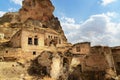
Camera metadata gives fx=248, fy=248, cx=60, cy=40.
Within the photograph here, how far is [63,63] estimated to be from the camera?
41.9m

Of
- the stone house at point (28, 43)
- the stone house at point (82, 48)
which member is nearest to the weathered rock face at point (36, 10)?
the stone house at point (28, 43)

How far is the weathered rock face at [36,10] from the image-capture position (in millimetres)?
70062

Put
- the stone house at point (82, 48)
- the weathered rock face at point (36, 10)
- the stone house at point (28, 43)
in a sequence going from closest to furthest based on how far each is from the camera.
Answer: the stone house at point (28, 43) < the stone house at point (82, 48) < the weathered rock face at point (36, 10)

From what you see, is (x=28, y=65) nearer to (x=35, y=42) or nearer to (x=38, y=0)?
(x=35, y=42)

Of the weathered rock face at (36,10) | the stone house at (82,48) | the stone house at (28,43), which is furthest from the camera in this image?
the weathered rock face at (36,10)

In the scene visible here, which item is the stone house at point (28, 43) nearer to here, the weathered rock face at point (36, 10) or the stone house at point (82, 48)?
the stone house at point (82, 48)

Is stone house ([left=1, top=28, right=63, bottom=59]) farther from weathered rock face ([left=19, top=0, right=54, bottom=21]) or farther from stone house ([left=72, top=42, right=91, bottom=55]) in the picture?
weathered rock face ([left=19, top=0, right=54, bottom=21])

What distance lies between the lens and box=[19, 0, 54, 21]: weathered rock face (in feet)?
230

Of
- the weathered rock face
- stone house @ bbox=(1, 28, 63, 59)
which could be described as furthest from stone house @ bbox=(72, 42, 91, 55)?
the weathered rock face

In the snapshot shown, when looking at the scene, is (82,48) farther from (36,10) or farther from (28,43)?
(36,10)

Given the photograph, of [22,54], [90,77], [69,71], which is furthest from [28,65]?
[90,77]

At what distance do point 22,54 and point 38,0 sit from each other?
3042 cm

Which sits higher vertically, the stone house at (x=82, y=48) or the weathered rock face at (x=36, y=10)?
the weathered rock face at (x=36, y=10)

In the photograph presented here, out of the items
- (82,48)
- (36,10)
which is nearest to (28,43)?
(82,48)
